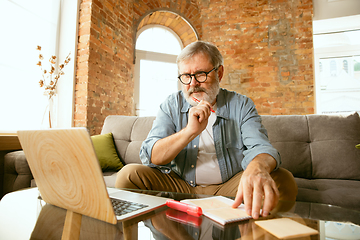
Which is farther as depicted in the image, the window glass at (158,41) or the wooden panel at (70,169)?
the window glass at (158,41)

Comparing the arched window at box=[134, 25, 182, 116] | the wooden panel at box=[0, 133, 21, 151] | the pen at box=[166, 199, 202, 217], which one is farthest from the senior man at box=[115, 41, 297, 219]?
the arched window at box=[134, 25, 182, 116]

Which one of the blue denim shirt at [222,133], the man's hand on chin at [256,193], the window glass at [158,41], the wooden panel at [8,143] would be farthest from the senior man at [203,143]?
the window glass at [158,41]

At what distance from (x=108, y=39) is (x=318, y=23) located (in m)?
3.25

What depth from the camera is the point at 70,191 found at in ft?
1.84

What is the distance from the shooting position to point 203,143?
4.23ft

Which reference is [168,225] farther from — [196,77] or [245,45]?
[245,45]

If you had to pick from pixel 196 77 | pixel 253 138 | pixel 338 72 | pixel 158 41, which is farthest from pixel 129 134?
pixel 338 72

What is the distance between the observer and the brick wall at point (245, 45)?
10.6 ft

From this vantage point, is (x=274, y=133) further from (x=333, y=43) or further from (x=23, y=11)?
(x=333, y=43)

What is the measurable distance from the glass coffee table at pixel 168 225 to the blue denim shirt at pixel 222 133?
1.54 ft

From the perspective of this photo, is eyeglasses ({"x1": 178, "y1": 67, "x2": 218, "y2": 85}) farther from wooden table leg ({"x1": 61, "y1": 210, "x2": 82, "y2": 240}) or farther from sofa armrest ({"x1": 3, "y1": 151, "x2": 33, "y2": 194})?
sofa armrest ({"x1": 3, "y1": 151, "x2": 33, "y2": 194})

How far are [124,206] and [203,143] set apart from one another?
0.72 m

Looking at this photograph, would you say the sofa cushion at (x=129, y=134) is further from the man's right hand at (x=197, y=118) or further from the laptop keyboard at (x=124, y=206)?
the laptop keyboard at (x=124, y=206)

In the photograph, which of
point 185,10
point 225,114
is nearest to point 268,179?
point 225,114
